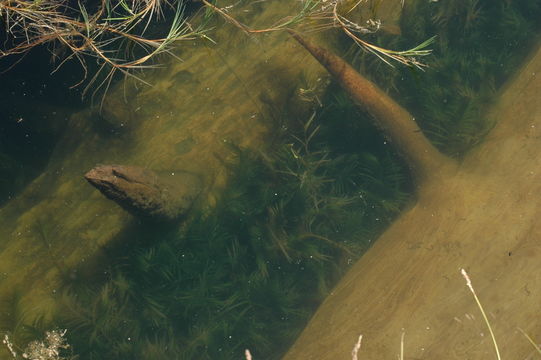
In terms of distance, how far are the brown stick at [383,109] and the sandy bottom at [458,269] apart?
27cm

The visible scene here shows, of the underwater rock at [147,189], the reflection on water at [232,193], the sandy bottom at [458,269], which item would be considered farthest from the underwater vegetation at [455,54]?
the underwater rock at [147,189]

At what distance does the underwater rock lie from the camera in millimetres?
3396

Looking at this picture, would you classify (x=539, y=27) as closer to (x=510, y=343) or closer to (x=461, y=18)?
(x=461, y=18)

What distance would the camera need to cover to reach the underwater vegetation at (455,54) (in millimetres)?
4855

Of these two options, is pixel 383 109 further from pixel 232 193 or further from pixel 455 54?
pixel 232 193

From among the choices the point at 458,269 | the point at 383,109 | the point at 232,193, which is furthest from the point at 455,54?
the point at 232,193

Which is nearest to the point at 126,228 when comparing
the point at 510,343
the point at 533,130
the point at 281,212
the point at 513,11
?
the point at 281,212

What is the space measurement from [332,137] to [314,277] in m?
1.46

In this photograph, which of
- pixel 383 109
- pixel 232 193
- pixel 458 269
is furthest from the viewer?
pixel 232 193

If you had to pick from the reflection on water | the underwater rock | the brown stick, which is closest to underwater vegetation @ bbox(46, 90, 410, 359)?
the reflection on water

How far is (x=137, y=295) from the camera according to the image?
179 inches

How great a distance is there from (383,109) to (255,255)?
1.91 metres

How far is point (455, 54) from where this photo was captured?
5.05 m

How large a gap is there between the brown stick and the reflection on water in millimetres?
317
